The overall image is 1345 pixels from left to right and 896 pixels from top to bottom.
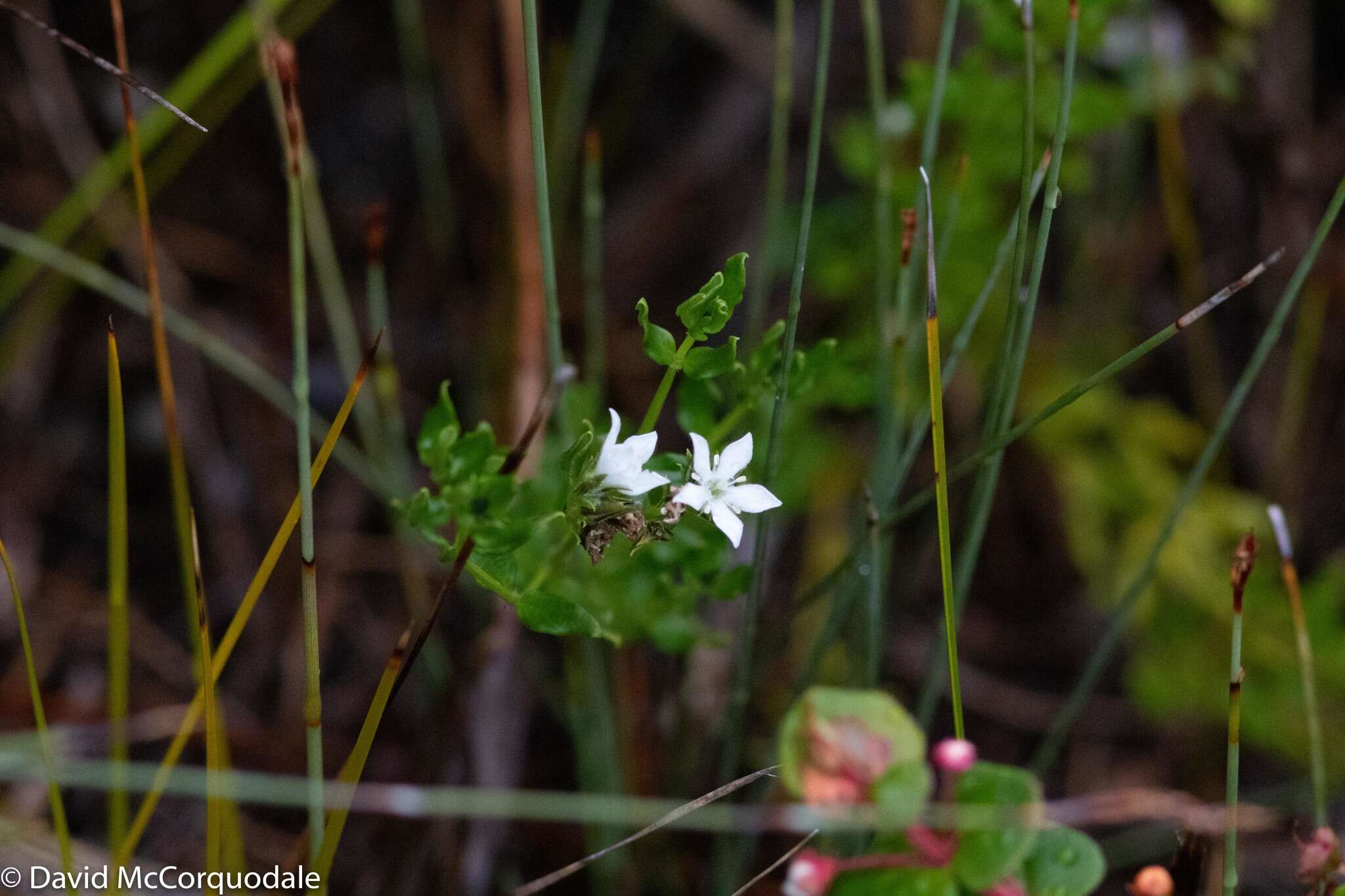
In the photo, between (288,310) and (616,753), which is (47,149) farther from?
(616,753)

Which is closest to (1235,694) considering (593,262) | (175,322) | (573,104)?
(593,262)

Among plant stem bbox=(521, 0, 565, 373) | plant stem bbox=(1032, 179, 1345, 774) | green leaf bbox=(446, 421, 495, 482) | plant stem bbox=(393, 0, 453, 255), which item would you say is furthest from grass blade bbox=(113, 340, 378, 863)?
plant stem bbox=(393, 0, 453, 255)

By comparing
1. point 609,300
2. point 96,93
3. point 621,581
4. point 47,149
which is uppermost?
point 96,93

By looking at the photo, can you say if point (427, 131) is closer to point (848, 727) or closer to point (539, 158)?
point (539, 158)

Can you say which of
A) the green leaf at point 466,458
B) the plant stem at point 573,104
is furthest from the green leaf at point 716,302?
the plant stem at point 573,104

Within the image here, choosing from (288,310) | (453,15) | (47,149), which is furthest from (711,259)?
(47,149)
